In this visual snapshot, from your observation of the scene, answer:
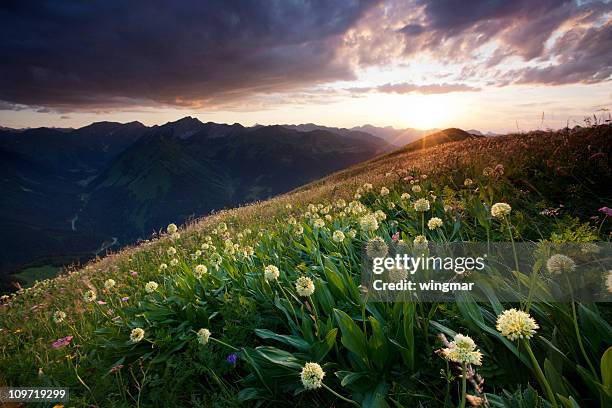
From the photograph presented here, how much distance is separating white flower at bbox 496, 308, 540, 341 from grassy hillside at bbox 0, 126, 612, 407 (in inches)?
4.0

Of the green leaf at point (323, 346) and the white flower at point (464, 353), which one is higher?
the white flower at point (464, 353)

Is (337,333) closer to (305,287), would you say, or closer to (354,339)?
(354,339)

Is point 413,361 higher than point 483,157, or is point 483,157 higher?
point 483,157

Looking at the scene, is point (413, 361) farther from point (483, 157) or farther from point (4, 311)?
point (4, 311)

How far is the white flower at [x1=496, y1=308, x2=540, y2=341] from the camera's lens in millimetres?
1751

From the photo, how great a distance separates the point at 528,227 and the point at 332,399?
11.4 ft

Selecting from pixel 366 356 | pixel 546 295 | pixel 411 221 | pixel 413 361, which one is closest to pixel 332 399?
pixel 366 356

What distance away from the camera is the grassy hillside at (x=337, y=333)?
2.51 metres

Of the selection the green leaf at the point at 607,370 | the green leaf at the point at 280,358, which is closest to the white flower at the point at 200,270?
the green leaf at the point at 280,358

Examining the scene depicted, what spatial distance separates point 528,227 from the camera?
4.65m

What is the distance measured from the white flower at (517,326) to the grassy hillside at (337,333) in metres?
0.10

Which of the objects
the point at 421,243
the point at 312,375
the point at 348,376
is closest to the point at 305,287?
the point at 348,376

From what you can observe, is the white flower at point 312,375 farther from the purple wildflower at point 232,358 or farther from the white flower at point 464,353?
the purple wildflower at point 232,358

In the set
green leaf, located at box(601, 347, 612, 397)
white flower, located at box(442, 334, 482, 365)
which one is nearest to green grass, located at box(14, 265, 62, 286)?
white flower, located at box(442, 334, 482, 365)
